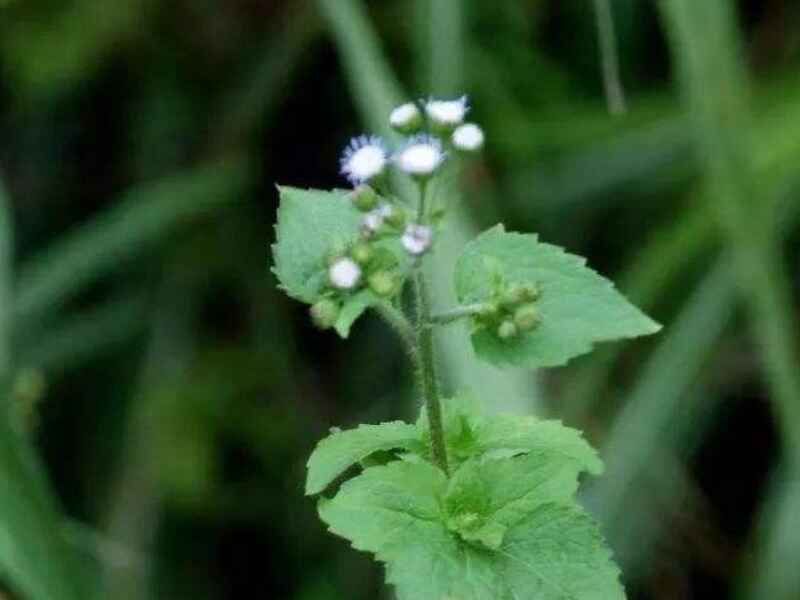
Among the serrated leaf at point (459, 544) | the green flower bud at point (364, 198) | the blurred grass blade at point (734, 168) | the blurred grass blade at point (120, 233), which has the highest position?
the blurred grass blade at point (120, 233)

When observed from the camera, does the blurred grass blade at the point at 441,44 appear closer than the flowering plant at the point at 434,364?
No

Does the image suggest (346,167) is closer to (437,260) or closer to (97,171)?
(437,260)

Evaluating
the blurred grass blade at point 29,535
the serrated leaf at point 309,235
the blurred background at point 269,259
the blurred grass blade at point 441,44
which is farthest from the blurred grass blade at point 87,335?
the serrated leaf at point 309,235

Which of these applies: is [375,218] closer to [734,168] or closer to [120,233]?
[734,168]

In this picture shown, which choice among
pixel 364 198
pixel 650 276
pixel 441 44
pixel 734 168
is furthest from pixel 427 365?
pixel 650 276

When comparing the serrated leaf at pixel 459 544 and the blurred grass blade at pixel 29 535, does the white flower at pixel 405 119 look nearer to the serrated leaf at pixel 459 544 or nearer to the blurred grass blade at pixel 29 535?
the serrated leaf at pixel 459 544

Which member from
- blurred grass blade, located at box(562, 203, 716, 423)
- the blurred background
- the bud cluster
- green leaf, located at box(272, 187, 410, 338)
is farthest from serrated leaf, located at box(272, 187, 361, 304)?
blurred grass blade, located at box(562, 203, 716, 423)

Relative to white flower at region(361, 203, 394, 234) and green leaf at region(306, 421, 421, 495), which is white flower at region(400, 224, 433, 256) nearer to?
white flower at region(361, 203, 394, 234)
